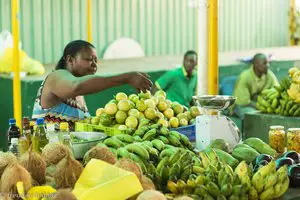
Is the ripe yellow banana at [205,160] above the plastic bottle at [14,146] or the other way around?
the other way around

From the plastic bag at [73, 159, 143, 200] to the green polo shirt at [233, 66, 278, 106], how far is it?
5965mm

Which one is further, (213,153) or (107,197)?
(213,153)

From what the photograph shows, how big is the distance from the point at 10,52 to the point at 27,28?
5.93ft

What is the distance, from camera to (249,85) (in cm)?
863

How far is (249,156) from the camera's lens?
3.82 meters

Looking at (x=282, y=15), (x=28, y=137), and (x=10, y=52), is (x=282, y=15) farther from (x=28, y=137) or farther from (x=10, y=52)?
(x=28, y=137)

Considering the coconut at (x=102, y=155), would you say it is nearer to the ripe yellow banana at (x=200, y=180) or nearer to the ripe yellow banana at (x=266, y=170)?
the ripe yellow banana at (x=200, y=180)

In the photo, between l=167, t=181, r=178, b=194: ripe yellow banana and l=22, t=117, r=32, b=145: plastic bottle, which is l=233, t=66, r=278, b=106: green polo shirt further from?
l=167, t=181, r=178, b=194: ripe yellow banana

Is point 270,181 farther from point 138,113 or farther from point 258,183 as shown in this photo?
point 138,113

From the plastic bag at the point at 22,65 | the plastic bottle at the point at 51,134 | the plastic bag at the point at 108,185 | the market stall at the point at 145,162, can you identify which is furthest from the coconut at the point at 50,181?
the plastic bag at the point at 22,65

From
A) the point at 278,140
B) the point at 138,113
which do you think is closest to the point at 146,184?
the point at 138,113

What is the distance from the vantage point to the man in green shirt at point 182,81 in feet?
25.9

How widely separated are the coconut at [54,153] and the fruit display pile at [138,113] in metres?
1.23

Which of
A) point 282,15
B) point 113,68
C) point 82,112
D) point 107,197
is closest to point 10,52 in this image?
point 113,68
